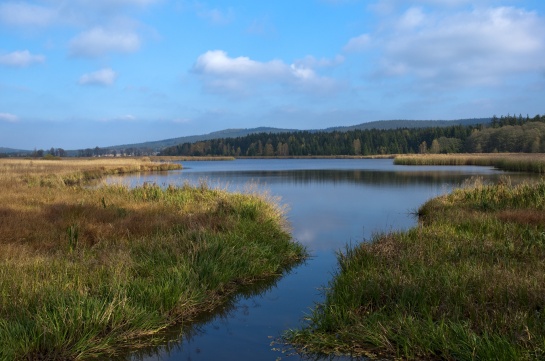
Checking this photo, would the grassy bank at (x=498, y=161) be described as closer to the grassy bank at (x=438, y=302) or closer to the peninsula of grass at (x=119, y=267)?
the grassy bank at (x=438, y=302)

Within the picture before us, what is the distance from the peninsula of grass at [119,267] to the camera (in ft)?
16.0

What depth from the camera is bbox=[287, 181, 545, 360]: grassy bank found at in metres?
4.56

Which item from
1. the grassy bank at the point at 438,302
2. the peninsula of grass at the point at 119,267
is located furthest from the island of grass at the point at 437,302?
the peninsula of grass at the point at 119,267

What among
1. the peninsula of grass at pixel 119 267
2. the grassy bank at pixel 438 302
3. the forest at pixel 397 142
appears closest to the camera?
the grassy bank at pixel 438 302

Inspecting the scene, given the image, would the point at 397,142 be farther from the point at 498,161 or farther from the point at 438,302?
the point at 438,302

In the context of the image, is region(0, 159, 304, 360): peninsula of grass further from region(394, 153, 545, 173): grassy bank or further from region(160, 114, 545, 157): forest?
region(160, 114, 545, 157): forest

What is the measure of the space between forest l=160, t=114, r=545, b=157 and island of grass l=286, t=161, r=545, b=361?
2860 inches

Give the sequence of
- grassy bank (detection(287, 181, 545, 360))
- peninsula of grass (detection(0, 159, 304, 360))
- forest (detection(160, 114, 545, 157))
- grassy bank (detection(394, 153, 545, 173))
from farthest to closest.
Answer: forest (detection(160, 114, 545, 157)) → grassy bank (detection(394, 153, 545, 173)) → peninsula of grass (detection(0, 159, 304, 360)) → grassy bank (detection(287, 181, 545, 360))

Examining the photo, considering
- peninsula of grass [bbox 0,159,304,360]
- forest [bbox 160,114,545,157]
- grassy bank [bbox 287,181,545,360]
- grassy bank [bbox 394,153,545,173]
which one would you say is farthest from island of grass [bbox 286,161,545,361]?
forest [bbox 160,114,545,157]

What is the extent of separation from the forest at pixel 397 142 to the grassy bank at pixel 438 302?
7262 cm

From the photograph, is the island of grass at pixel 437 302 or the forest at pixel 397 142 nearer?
the island of grass at pixel 437 302

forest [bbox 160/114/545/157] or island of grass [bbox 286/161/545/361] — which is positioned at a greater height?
forest [bbox 160/114/545/157]

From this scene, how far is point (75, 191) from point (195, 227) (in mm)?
10062

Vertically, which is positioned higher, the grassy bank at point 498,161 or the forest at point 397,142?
the forest at point 397,142
